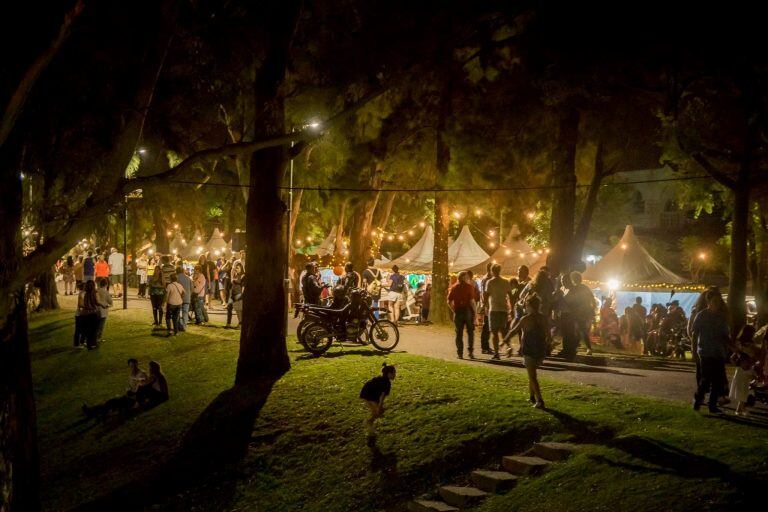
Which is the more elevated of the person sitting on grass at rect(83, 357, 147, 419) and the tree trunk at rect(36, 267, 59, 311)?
the tree trunk at rect(36, 267, 59, 311)

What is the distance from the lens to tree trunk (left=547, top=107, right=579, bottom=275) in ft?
72.2

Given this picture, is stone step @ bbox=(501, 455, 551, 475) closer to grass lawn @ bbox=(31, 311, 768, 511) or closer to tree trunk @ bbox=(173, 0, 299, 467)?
grass lawn @ bbox=(31, 311, 768, 511)

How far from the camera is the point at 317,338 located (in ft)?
52.7

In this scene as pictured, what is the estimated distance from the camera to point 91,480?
12359 mm

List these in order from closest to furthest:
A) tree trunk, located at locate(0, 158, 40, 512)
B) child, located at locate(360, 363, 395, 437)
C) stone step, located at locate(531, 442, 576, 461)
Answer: tree trunk, located at locate(0, 158, 40, 512) < stone step, located at locate(531, 442, 576, 461) < child, located at locate(360, 363, 395, 437)

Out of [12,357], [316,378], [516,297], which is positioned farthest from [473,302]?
[12,357]

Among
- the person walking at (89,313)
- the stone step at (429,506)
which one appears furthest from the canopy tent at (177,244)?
the stone step at (429,506)

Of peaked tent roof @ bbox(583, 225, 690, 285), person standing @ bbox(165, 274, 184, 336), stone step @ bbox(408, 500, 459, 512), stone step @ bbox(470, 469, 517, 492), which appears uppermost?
peaked tent roof @ bbox(583, 225, 690, 285)

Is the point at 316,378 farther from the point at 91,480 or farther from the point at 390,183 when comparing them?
the point at 390,183

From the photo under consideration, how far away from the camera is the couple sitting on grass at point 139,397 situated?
581 inches

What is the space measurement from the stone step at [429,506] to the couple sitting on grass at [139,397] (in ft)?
25.6

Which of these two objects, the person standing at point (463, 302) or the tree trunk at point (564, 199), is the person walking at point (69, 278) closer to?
the tree trunk at point (564, 199)

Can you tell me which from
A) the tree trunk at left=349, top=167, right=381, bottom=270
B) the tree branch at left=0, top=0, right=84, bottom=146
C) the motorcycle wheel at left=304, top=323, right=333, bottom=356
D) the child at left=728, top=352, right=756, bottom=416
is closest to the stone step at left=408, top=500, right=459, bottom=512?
the child at left=728, top=352, right=756, bottom=416

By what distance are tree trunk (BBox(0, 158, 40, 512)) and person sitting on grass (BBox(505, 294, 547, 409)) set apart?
679 cm
